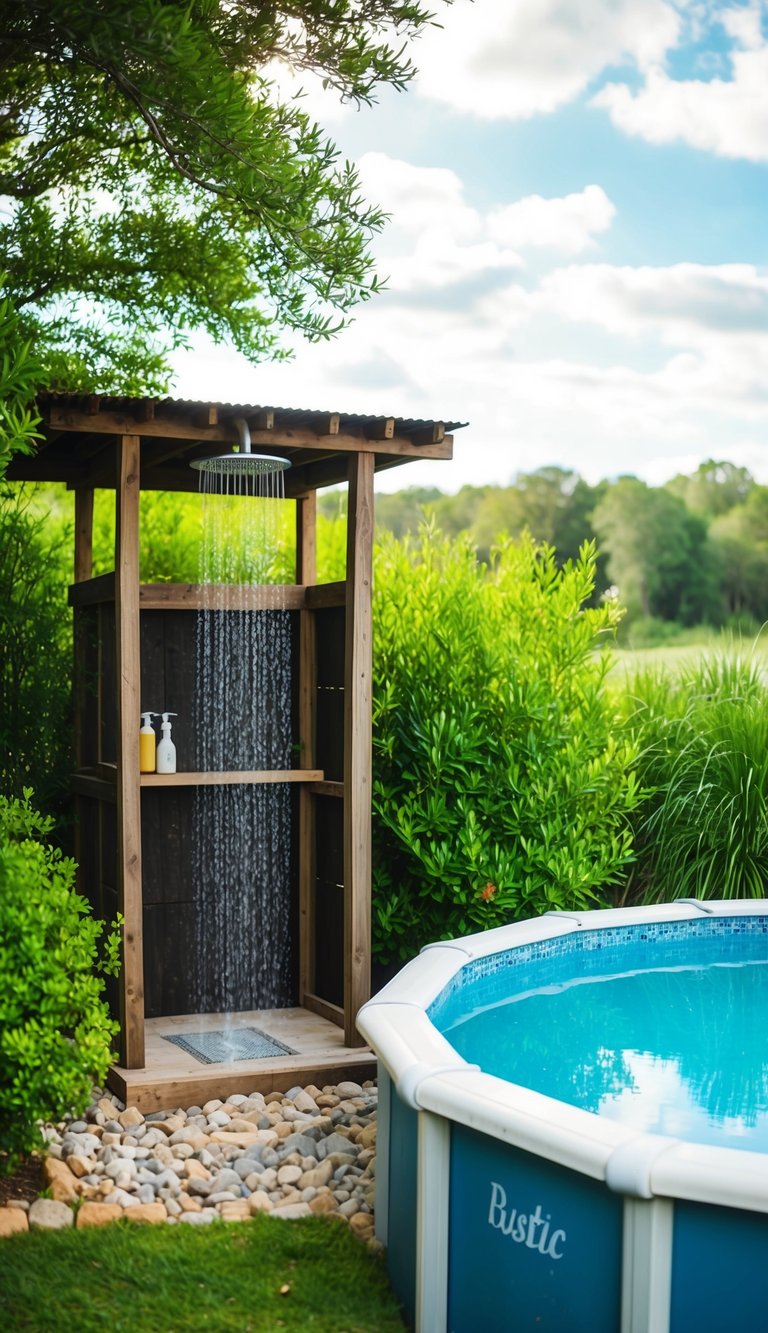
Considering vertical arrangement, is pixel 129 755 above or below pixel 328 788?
above

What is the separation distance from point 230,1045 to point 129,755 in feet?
4.30

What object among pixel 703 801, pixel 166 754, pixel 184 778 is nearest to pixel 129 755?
pixel 184 778

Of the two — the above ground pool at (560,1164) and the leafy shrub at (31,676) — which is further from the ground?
the leafy shrub at (31,676)

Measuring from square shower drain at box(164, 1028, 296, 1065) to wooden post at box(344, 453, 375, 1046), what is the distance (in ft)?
1.05

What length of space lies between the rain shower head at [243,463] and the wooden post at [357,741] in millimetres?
470

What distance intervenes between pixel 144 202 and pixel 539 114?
25.9 m

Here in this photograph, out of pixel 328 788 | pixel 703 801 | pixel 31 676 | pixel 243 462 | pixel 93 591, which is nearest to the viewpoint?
pixel 243 462

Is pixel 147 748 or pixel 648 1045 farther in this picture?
pixel 147 748

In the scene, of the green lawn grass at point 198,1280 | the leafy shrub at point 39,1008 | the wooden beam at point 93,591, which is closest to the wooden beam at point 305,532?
the wooden beam at point 93,591

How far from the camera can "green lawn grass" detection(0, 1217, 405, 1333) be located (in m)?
3.23

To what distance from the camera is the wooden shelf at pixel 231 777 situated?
517 centimetres

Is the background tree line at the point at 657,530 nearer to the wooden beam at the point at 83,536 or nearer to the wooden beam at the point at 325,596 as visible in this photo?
the wooden beam at the point at 83,536

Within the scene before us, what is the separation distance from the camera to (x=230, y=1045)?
5266mm

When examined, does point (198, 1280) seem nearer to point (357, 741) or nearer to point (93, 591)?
point (357, 741)
